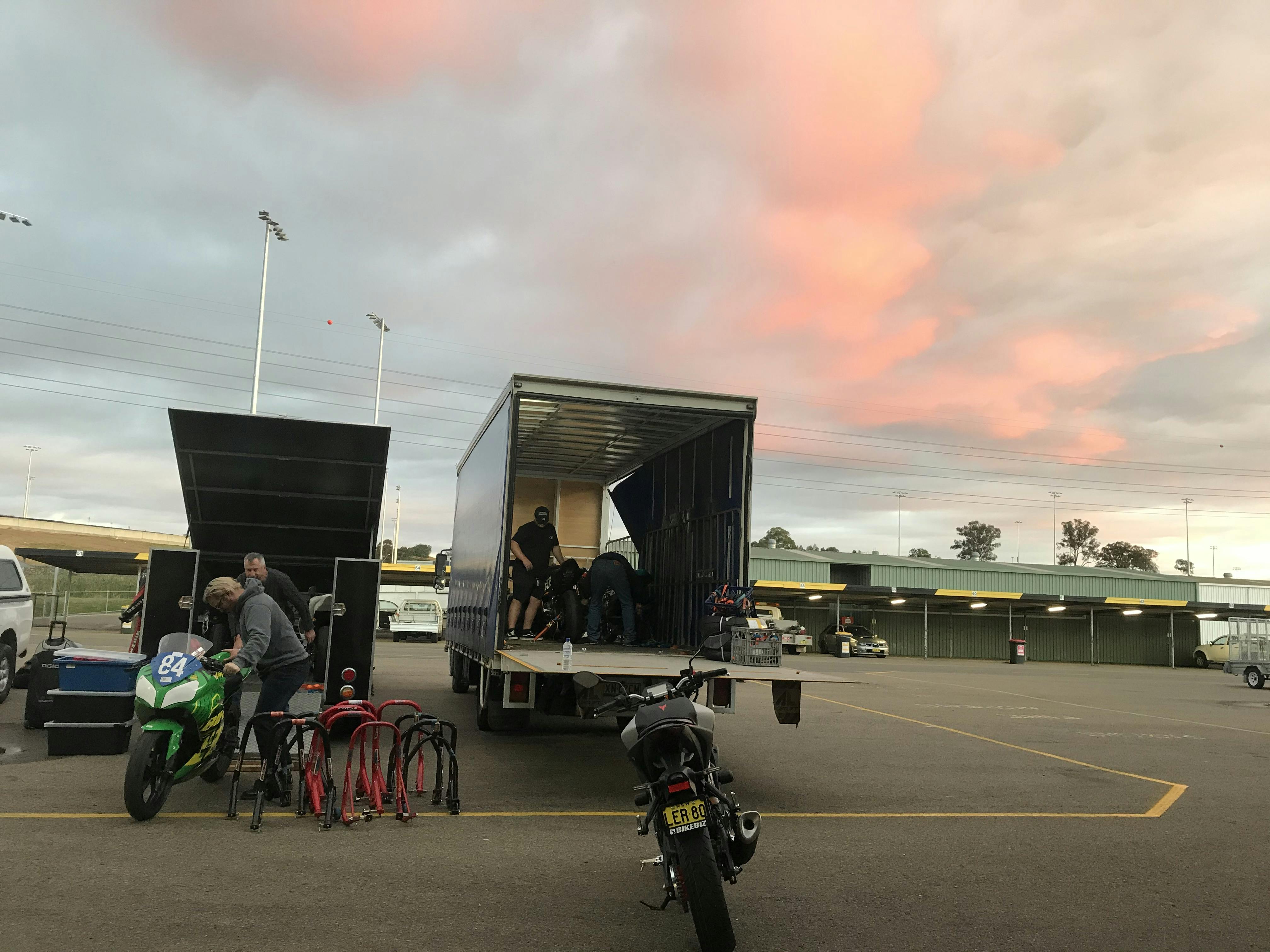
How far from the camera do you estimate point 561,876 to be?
5.66 metres

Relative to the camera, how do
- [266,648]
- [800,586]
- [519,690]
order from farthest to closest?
[800,586] → [519,690] → [266,648]

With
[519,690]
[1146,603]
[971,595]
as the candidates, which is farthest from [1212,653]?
[519,690]

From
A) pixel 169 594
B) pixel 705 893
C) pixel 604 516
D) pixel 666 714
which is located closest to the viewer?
pixel 705 893

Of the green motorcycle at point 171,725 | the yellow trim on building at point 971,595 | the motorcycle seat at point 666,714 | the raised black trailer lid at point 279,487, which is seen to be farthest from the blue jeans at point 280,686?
the yellow trim on building at point 971,595

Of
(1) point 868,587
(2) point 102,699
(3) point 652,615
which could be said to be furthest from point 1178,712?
(1) point 868,587

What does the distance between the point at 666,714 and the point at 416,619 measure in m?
36.6

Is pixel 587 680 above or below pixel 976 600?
below

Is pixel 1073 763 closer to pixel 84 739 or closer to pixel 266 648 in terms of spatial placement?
pixel 266 648

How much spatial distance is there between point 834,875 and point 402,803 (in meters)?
3.02

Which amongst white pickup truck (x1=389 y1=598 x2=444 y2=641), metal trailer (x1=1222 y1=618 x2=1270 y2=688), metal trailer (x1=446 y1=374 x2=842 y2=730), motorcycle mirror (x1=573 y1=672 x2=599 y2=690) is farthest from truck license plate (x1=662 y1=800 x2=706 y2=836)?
white pickup truck (x1=389 y1=598 x2=444 y2=641)

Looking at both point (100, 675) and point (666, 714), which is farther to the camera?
point (100, 675)

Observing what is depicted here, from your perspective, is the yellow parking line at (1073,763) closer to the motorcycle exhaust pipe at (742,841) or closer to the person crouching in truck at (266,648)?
the motorcycle exhaust pipe at (742,841)

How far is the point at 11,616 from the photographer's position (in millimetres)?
13008

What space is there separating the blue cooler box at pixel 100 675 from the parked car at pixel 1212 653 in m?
49.4
